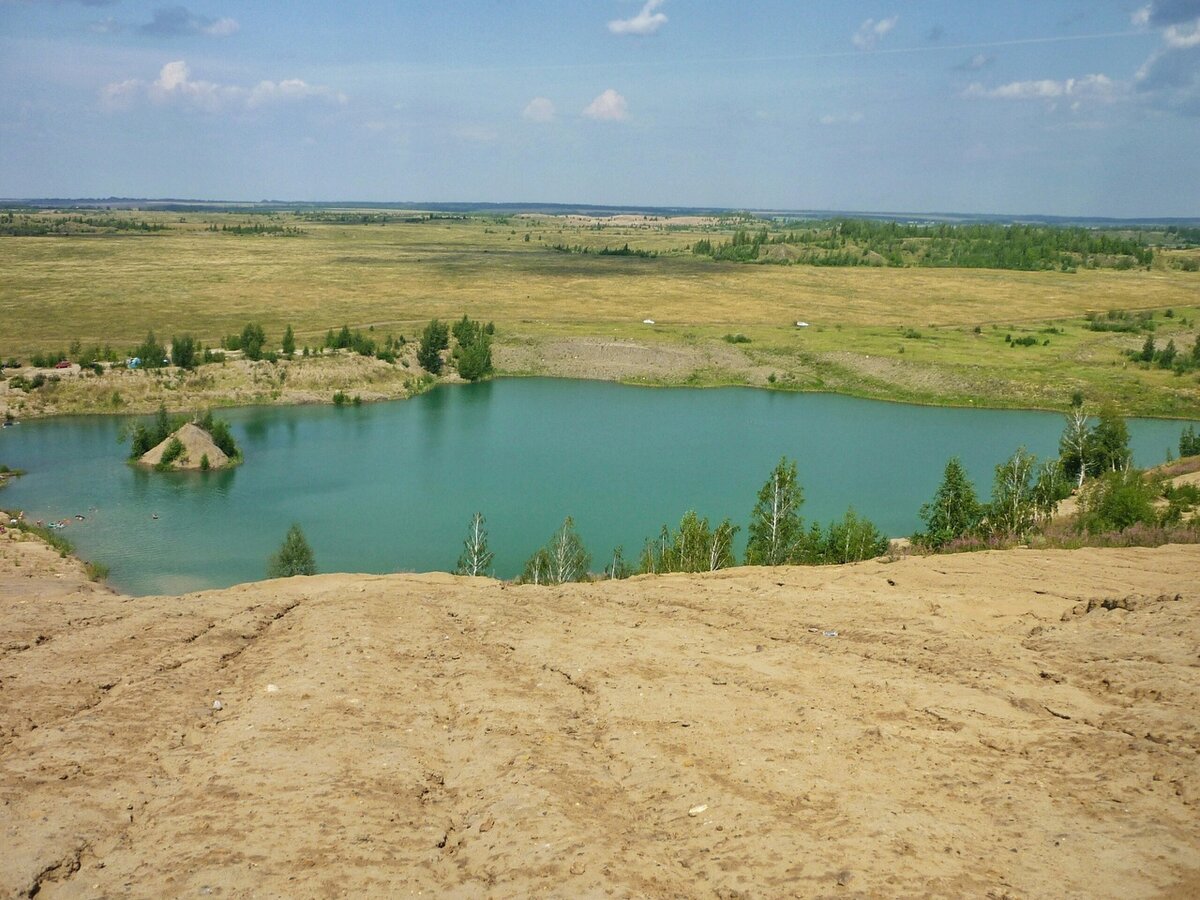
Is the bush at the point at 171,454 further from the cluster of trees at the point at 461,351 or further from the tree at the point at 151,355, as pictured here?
the cluster of trees at the point at 461,351

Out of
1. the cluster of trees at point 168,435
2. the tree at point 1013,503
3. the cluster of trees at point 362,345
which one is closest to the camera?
the tree at point 1013,503

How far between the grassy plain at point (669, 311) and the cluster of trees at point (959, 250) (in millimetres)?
6877

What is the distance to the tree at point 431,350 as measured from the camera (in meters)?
66.7

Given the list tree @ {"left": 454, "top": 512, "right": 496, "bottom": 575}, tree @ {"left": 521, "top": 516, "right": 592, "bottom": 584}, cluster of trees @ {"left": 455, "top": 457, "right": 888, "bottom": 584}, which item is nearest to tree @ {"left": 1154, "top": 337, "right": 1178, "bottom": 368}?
cluster of trees @ {"left": 455, "top": 457, "right": 888, "bottom": 584}

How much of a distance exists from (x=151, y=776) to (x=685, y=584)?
361 inches

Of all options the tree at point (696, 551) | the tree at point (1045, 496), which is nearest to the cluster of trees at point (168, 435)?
the tree at point (696, 551)

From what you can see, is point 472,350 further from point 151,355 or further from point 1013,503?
point 1013,503

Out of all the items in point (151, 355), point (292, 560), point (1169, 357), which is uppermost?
point (1169, 357)

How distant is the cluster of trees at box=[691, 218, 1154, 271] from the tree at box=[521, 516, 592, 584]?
4476 inches

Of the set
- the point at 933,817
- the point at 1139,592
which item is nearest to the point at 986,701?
the point at 933,817

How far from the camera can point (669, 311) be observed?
88625 mm

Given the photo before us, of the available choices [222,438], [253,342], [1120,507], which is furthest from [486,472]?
[1120,507]

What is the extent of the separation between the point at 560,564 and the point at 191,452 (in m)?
26.0

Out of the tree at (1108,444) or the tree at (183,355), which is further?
the tree at (183,355)
